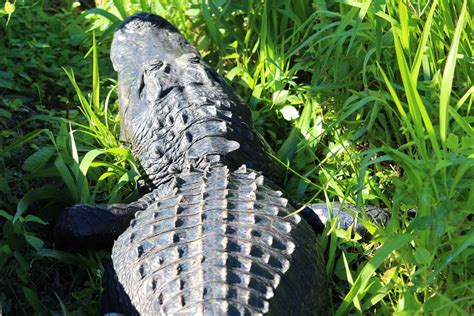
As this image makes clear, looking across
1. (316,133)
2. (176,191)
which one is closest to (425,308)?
(176,191)

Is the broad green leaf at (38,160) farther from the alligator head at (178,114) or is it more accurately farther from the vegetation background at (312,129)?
the alligator head at (178,114)

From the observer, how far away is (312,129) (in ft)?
13.9

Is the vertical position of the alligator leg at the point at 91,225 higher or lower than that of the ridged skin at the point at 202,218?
lower

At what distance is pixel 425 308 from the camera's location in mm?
2977

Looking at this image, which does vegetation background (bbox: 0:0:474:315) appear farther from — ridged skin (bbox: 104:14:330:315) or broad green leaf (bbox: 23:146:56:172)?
ridged skin (bbox: 104:14:330:315)

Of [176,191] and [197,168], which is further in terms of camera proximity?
[197,168]

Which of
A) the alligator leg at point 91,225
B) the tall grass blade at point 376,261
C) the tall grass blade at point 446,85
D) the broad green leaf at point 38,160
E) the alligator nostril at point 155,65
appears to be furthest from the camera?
the alligator nostril at point 155,65

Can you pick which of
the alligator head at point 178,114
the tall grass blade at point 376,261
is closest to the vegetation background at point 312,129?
the tall grass blade at point 376,261

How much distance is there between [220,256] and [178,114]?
1.24m

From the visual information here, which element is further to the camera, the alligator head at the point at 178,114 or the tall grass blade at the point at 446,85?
the alligator head at the point at 178,114

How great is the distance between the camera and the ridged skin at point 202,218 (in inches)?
114

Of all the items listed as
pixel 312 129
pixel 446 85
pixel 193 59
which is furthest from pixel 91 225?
pixel 446 85

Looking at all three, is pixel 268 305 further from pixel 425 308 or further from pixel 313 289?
pixel 425 308

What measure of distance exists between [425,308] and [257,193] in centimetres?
82
